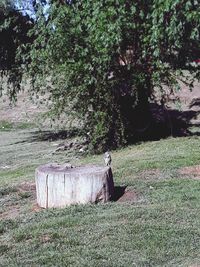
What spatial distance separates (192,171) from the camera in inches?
361

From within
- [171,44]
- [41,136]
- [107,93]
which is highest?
[171,44]

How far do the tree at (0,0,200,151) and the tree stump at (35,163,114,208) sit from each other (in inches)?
180

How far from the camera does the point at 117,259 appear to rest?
5312 mm

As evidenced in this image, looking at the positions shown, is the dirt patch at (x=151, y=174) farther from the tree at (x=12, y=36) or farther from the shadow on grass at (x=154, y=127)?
the tree at (x=12, y=36)

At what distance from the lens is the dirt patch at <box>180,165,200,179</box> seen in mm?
8945

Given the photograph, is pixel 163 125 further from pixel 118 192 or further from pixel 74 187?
pixel 74 187

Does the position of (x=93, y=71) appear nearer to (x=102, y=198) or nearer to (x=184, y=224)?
(x=102, y=198)

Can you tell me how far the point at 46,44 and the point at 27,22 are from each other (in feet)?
16.7

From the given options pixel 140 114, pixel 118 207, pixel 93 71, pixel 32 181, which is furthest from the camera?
pixel 140 114

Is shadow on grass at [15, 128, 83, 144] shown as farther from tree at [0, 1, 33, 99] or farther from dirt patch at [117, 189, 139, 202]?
dirt patch at [117, 189, 139, 202]

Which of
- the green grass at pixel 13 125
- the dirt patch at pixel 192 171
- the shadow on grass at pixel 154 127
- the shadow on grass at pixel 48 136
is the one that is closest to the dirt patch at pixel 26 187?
the dirt patch at pixel 192 171

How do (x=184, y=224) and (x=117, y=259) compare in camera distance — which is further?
(x=184, y=224)

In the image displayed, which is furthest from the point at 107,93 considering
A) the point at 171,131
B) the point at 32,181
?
the point at 32,181

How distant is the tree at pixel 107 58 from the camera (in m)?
12.0
